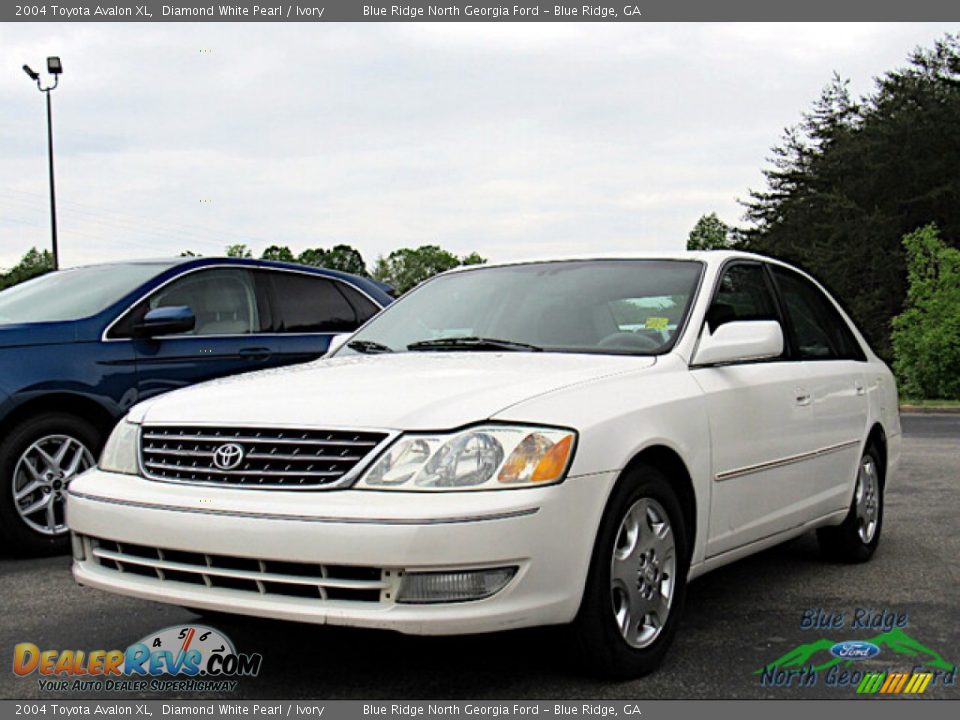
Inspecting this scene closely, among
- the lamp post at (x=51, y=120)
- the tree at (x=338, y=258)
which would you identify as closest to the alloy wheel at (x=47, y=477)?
the lamp post at (x=51, y=120)

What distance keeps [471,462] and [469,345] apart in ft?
4.47

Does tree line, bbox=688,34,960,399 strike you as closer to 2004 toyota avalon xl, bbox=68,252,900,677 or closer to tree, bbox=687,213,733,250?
2004 toyota avalon xl, bbox=68,252,900,677

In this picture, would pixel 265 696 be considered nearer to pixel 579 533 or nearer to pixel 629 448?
pixel 579 533

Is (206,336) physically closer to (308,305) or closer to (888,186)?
(308,305)

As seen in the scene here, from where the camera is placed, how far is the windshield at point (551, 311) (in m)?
4.75

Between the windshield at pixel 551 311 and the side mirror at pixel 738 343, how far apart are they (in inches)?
5.7

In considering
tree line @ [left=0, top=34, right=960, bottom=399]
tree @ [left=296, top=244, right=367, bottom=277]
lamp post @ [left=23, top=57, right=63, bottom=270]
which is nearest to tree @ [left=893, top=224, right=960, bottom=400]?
tree line @ [left=0, top=34, right=960, bottom=399]

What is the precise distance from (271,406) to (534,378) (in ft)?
2.90

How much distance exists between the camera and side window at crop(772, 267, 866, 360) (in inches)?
224

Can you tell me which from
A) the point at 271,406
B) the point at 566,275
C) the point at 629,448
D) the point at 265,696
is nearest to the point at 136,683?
the point at 265,696

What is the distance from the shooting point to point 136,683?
13.0 ft

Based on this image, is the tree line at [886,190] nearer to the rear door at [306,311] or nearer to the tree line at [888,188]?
the tree line at [888,188]

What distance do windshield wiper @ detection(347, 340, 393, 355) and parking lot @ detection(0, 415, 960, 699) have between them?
4.18 ft

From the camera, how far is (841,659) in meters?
4.23
